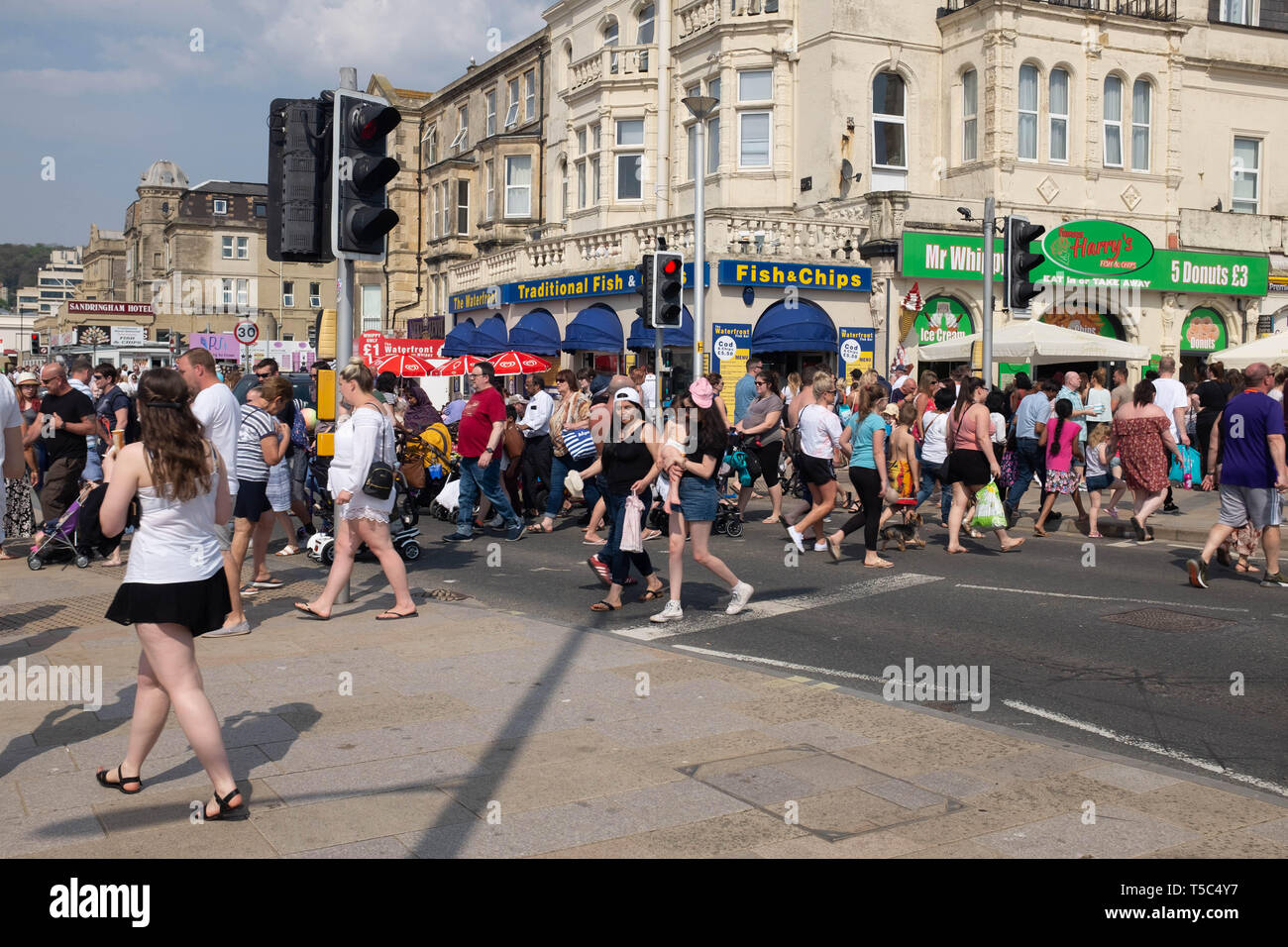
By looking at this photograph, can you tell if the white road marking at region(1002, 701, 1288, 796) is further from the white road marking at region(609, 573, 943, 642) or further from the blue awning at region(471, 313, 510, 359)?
the blue awning at region(471, 313, 510, 359)

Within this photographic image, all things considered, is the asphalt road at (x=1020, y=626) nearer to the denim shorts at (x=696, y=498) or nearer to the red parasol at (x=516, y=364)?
the denim shorts at (x=696, y=498)

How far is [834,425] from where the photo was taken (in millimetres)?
13188

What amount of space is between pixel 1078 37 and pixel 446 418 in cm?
1911

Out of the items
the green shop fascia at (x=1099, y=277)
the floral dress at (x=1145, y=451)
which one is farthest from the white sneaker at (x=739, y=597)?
the green shop fascia at (x=1099, y=277)

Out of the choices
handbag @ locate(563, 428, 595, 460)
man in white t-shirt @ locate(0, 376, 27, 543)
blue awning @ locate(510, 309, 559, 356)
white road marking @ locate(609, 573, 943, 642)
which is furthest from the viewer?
blue awning @ locate(510, 309, 559, 356)

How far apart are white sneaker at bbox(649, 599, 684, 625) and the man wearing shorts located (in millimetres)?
4729

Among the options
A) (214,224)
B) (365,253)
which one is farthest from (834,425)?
(214,224)

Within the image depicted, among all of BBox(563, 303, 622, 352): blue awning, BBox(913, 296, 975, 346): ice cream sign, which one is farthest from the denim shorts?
BBox(563, 303, 622, 352): blue awning

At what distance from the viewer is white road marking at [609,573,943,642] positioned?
9195 millimetres

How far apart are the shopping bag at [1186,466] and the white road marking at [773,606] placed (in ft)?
28.4

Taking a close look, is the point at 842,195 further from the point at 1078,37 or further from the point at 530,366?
the point at 530,366

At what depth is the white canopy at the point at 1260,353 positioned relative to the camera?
21.5 meters

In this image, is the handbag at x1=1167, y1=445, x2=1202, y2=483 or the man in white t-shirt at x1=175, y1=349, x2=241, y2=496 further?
the handbag at x1=1167, y1=445, x2=1202, y2=483

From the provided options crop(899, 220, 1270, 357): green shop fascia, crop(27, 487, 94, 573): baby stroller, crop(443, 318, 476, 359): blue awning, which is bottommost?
crop(27, 487, 94, 573): baby stroller
